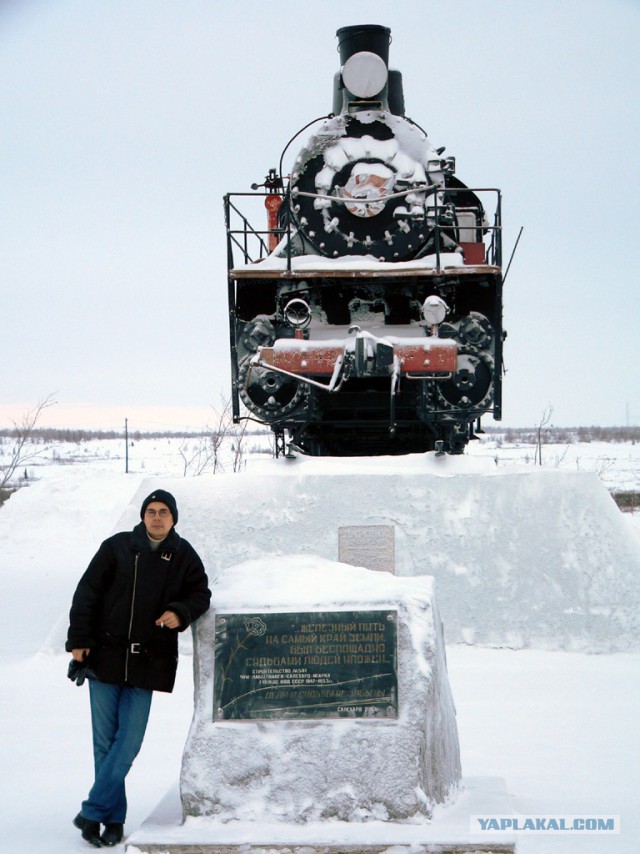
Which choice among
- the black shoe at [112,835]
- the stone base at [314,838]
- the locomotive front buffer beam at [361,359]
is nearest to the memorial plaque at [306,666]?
the stone base at [314,838]

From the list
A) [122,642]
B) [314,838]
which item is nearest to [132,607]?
[122,642]

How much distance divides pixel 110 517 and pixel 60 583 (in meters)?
6.46

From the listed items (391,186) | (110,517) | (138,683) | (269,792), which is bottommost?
(110,517)

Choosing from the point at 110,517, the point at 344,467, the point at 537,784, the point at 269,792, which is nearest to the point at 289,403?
the point at 344,467

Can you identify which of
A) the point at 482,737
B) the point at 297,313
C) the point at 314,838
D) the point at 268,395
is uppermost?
the point at 297,313

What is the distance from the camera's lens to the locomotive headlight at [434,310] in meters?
10.3

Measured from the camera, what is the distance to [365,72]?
37.1 feet

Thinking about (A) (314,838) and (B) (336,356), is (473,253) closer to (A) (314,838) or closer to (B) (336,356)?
(B) (336,356)

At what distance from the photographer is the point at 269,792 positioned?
15.8 feet

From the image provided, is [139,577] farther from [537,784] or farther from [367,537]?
[367,537]

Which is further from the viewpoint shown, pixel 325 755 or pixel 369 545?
pixel 369 545

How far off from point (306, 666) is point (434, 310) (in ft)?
19.1

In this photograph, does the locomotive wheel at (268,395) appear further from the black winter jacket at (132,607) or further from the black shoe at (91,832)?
the black shoe at (91,832)

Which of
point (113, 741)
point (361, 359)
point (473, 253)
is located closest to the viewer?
point (113, 741)
